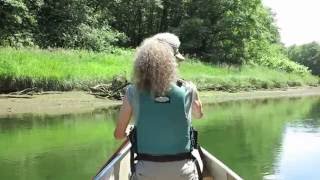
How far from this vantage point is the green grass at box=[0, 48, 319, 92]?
2041 centimetres

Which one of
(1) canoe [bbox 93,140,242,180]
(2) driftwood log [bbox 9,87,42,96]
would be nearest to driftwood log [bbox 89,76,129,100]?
(2) driftwood log [bbox 9,87,42,96]

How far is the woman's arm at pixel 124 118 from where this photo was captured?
12.9 feet

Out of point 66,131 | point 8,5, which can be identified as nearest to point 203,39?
point 8,5

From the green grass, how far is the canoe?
1521cm

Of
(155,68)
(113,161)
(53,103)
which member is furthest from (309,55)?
(155,68)

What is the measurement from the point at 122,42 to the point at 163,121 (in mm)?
33769

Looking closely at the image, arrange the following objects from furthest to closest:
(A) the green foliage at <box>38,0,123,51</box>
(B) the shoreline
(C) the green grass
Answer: (A) the green foliage at <box>38,0,123,51</box>
(C) the green grass
(B) the shoreline

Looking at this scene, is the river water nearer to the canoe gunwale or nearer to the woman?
the canoe gunwale

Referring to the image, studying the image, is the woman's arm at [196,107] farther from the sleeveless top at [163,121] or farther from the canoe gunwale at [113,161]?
the canoe gunwale at [113,161]

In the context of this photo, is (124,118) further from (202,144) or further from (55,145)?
(55,145)

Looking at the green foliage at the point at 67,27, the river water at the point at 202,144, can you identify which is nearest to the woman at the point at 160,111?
the river water at the point at 202,144

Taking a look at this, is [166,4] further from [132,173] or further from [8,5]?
[132,173]

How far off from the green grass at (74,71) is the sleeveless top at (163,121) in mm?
16674

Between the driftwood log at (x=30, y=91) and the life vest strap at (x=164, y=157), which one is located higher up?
the life vest strap at (x=164, y=157)
